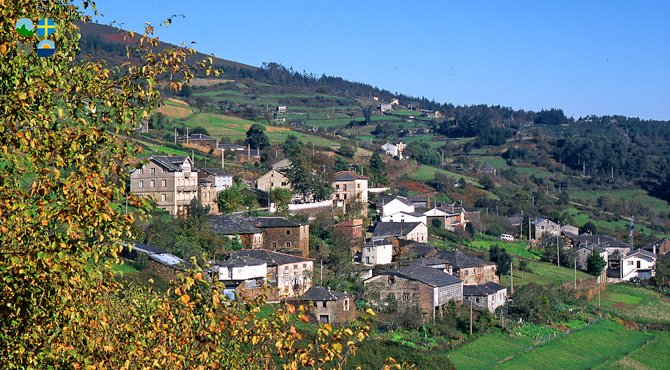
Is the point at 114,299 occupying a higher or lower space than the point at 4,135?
lower

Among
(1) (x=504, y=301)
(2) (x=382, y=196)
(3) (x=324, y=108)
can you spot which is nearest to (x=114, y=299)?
(1) (x=504, y=301)

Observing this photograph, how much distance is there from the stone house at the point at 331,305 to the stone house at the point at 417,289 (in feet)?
10.2

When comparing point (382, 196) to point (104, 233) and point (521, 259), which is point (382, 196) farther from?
point (104, 233)

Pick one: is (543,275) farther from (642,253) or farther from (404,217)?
(642,253)

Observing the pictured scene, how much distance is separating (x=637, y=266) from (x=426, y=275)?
22.8 m

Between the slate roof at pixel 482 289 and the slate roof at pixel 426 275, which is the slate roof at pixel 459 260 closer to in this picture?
the slate roof at pixel 482 289

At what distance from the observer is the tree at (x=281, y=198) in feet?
147

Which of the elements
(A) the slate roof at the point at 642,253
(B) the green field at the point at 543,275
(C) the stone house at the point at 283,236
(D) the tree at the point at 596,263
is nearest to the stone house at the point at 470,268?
(B) the green field at the point at 543,275

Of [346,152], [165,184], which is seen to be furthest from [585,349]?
[346,152]

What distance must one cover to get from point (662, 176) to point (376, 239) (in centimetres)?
6036

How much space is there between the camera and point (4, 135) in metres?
7.08

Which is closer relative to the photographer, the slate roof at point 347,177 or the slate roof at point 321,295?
the slate roof at point 321,295

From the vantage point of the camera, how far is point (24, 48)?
7.62 m

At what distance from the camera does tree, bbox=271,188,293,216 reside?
4475 centimetres
